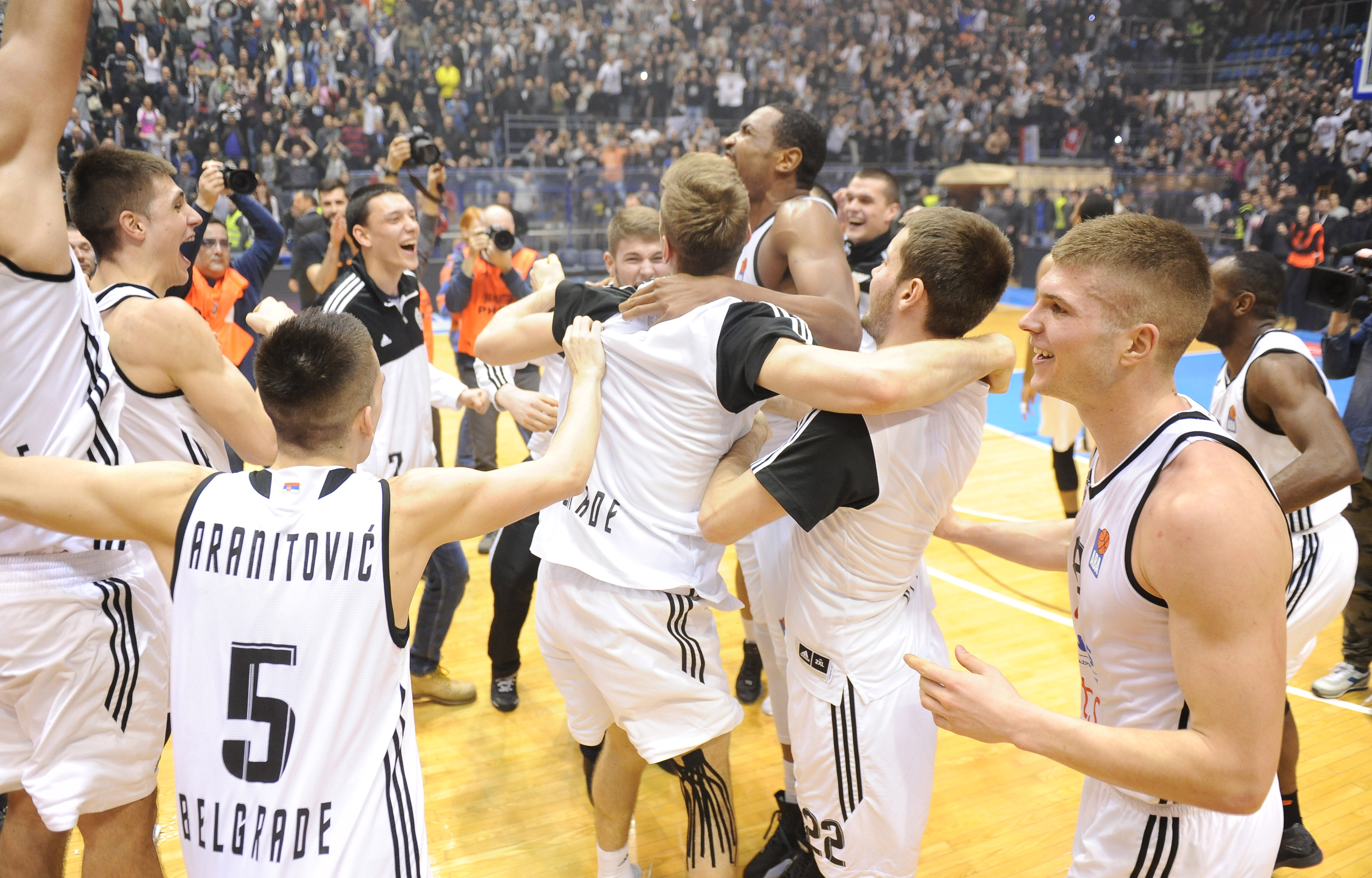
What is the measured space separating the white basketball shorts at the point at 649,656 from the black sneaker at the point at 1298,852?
80.5 inches

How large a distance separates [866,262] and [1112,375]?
4179 millimetres

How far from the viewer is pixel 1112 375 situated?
75.2 inches

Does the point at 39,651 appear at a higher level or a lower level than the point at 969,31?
lower

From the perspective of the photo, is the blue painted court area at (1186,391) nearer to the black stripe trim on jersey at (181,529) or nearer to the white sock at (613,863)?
the white sock at (613,863)

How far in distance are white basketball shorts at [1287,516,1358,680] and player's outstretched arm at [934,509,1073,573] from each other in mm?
1341

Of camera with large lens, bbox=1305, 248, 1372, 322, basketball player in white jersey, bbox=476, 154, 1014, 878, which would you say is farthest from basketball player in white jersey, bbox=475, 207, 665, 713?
camera with large lens, bbox=1305, 248, 1372, 322

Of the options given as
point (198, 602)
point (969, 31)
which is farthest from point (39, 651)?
point (969, 31)

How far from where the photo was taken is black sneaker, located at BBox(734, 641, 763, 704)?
4.41m

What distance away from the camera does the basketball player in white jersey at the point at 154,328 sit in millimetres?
2664

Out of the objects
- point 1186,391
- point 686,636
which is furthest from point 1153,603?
point 1186,391

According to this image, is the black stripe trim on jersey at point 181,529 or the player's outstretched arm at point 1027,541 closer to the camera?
the black stripe trim on jersey at point 181,529

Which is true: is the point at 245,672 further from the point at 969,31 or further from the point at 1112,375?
the point at 969,31

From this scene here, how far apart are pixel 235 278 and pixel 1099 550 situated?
19.9ft

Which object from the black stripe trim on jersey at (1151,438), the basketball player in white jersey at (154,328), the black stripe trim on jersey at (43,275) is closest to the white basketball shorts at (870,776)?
the black stripe trim on jersey at (1151,438)
